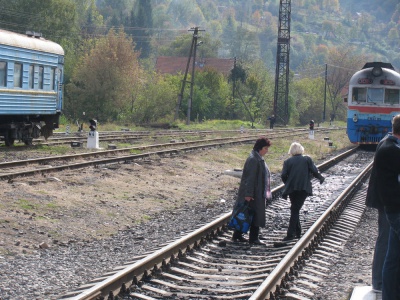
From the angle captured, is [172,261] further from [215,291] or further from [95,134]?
[95,134]

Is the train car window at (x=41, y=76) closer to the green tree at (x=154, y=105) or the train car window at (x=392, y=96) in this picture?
the train car window at (x=392, y=96)

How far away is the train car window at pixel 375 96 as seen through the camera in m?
30.1

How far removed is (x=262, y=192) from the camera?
10383 millimetres

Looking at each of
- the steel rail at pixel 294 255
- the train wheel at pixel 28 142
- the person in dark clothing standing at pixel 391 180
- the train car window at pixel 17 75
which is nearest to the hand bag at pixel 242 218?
the steel rail at pixel 294 255

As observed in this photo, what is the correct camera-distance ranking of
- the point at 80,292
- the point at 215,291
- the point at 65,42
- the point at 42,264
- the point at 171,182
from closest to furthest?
the point at 80,292 → the point at 215,291 → the point at 42,264 → the point at 171,182 → the point at 65,42

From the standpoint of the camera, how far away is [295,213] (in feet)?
34.6

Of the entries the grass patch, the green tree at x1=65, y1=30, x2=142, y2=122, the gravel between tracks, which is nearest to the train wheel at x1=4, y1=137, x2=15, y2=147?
the gravel between tracks

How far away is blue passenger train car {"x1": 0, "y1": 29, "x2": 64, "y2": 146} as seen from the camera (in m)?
19.6

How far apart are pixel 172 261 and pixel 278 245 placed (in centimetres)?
204

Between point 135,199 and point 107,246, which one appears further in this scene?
point 135,199

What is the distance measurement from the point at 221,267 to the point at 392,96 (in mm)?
22843

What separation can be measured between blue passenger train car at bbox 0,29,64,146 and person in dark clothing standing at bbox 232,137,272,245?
10840 millimetres

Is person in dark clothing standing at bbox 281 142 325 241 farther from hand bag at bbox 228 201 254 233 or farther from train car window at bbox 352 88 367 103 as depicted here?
train car window at bbox 352 88 367 103

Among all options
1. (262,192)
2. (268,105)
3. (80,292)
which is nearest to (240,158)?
(262,192)
